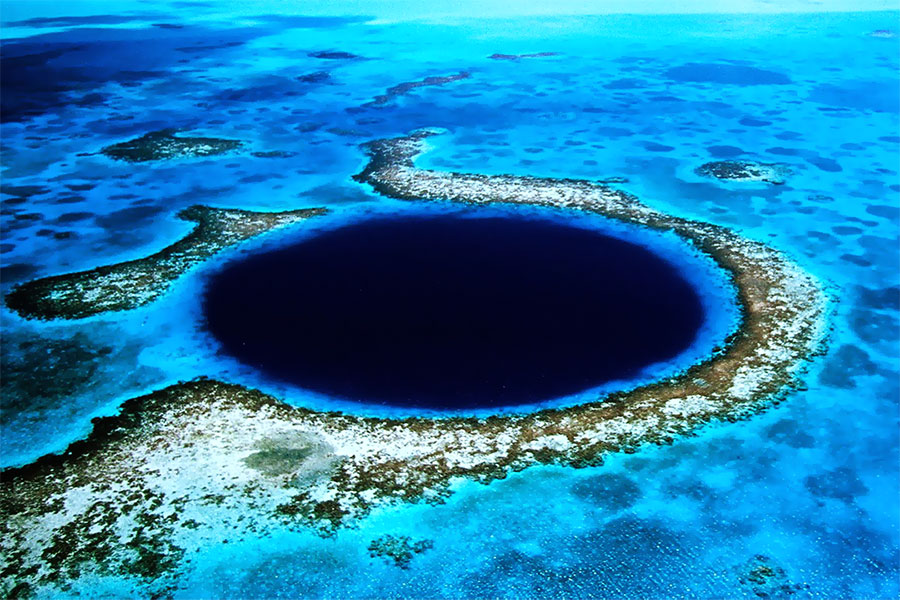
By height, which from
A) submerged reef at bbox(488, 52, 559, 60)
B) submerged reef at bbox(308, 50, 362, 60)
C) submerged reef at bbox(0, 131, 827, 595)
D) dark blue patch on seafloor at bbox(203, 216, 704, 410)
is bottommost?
submerged reef at bbox(0, 131, 827, 595)

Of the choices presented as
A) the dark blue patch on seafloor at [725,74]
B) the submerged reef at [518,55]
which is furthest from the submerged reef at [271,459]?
the submerged reef at [518,55]

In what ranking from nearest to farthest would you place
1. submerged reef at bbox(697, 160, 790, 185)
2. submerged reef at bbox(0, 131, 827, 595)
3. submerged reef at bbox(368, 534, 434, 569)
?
1. submerged reef at bbox(368, 534, 434, 569)
2. submerged reef at bbox(0, 131, 827, 595)
3. submerged reef at bbox(697, 160, 790, 185)

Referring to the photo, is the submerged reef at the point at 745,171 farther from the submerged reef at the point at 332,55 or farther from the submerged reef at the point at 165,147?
the submerged reef at the point at 332,55

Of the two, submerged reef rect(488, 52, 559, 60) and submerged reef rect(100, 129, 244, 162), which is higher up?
submerged reef rect(488, 52, 559, 60)

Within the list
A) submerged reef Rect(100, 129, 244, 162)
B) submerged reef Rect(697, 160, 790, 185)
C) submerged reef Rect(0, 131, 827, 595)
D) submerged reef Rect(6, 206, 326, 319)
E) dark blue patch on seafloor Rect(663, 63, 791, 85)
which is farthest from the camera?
dark blue patch on seafloor Rect(663, 63, 791, 85)

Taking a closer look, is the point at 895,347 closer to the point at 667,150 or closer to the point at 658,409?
the point at 658,409

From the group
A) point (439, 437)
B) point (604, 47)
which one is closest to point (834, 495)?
point (439, 437)

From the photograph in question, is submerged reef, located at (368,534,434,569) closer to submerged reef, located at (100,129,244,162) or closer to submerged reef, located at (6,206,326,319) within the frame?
submerged reef, located at (6,206,326,319)

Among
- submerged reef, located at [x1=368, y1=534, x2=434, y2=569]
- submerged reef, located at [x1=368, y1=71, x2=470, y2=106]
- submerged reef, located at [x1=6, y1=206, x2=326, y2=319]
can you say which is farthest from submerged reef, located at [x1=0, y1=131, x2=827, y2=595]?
submerged reef, located at [x1=368, y1=71, x2=470, y2=106]
